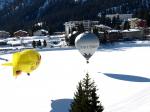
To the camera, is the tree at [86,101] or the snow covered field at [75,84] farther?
the snow covered field at [75,84]

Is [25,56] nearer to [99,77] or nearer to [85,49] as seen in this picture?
[99,77]

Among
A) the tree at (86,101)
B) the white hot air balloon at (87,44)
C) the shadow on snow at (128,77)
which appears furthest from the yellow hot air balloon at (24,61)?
the tree at (86,101)

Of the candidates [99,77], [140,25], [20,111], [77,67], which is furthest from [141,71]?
[140,25]

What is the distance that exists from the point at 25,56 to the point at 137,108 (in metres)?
18.7

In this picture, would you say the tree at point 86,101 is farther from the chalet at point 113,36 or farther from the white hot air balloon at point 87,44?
the chalet at point 113,36

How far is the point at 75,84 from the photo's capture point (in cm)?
5394

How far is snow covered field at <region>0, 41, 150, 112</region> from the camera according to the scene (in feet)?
146

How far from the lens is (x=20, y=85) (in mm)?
55938

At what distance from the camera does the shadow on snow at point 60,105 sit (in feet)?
142

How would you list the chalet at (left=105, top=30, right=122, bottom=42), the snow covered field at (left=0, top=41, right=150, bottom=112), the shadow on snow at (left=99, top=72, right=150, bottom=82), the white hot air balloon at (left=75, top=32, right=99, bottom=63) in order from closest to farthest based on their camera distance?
the snow covered field at (left=0, top=41, right=150, bottom=112) → the shadow on snow at (left=99, top=72, right=150, bottom=82) → the white hot air balloon at (left=75, top=32, right=99, bottom=63) → the chalet at (left=105, top=30, right=122, bottom=42)

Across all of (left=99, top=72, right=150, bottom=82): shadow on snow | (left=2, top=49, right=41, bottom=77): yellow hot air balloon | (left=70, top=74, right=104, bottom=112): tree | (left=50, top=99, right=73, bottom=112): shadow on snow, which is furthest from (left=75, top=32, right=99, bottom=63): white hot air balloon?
(left=70, top=74, right=104, bottom=112): tree

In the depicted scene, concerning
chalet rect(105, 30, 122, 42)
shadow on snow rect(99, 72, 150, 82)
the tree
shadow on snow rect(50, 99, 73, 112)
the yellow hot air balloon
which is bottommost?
shadow on snow rect(50, 99, 73, 112)

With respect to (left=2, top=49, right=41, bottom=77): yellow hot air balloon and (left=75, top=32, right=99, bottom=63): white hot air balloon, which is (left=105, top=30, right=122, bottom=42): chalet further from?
(left=2, top=49, right=41, bottom=77): yellow hot air balloon

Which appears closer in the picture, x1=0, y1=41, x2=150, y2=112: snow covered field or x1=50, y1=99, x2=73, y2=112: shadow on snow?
x1=50, y1=99, x2=73, y2=112: shadow on snow
